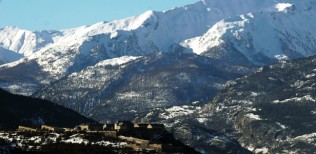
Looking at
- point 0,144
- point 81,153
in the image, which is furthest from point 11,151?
point 81,153

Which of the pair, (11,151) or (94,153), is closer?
(11,151)

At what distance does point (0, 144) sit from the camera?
622 ft

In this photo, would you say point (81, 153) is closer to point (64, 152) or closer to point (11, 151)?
point (64, 152)

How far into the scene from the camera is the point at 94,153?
19988cm

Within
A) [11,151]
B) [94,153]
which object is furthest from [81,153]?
[11,151]

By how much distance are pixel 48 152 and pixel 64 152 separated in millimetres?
3060

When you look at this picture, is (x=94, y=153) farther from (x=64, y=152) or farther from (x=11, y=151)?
(x=11, y=151)

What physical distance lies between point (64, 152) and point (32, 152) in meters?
6.15

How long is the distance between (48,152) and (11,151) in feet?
36.8

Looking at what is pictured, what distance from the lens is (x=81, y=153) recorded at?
19800 centimetres

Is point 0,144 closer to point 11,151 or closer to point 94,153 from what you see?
point 11,151

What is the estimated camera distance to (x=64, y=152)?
197250 mm

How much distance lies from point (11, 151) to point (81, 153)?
A: 15.8 meters
